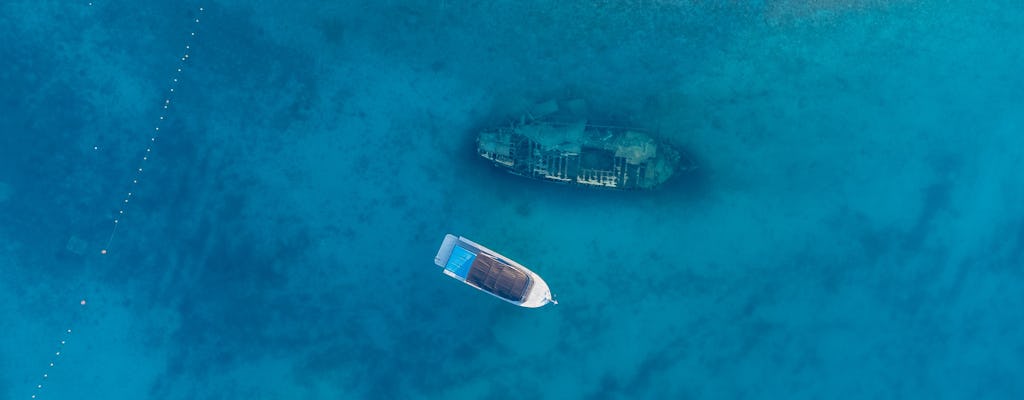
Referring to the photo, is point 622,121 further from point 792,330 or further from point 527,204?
point 792,330

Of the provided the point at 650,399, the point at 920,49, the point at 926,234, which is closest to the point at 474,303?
the point at 650,399

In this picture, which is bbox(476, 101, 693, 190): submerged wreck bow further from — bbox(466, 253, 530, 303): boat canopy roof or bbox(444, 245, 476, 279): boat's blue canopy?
bbox(466, 253, 530, 303): boat canopy roof

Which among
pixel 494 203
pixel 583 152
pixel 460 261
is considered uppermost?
pixel 583 152

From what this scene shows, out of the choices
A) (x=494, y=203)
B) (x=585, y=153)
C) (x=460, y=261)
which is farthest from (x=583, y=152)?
(x=460, y=261)

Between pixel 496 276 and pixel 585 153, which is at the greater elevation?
pixel 585 153

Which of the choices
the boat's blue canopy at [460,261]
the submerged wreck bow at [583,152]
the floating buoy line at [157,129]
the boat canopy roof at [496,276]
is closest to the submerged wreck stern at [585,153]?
the submerged wreck bow at [583,152]

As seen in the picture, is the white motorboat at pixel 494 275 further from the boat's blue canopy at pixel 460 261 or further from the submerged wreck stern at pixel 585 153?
the submerged wreck stern at pixel 585 153

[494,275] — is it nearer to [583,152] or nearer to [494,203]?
[494,203]
